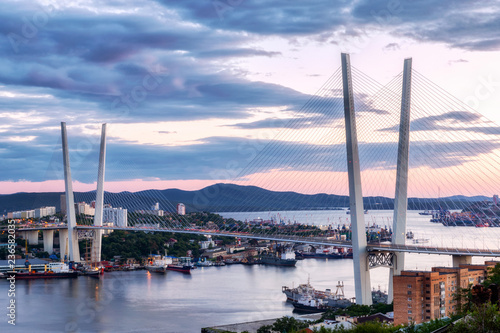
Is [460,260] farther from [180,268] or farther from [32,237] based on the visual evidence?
[32,237]

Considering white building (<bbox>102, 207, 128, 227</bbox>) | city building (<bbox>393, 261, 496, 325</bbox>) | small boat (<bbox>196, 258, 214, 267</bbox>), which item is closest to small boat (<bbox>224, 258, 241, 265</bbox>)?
small boat (<bbox>196, 258, 214, 267</bbox>)

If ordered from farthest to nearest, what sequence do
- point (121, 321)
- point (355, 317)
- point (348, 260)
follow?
point (348, 260) → point (121, 321) → point (355, 317)

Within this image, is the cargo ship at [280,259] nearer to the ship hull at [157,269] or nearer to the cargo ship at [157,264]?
the cargo ship at [157,264]

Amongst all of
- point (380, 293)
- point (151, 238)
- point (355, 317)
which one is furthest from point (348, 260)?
point (355, 317)

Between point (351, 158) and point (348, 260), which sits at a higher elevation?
point (351, 158)

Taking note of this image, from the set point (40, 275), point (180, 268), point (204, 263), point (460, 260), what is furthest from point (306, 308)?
point (204, 263)

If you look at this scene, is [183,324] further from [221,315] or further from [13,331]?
[13,331]
